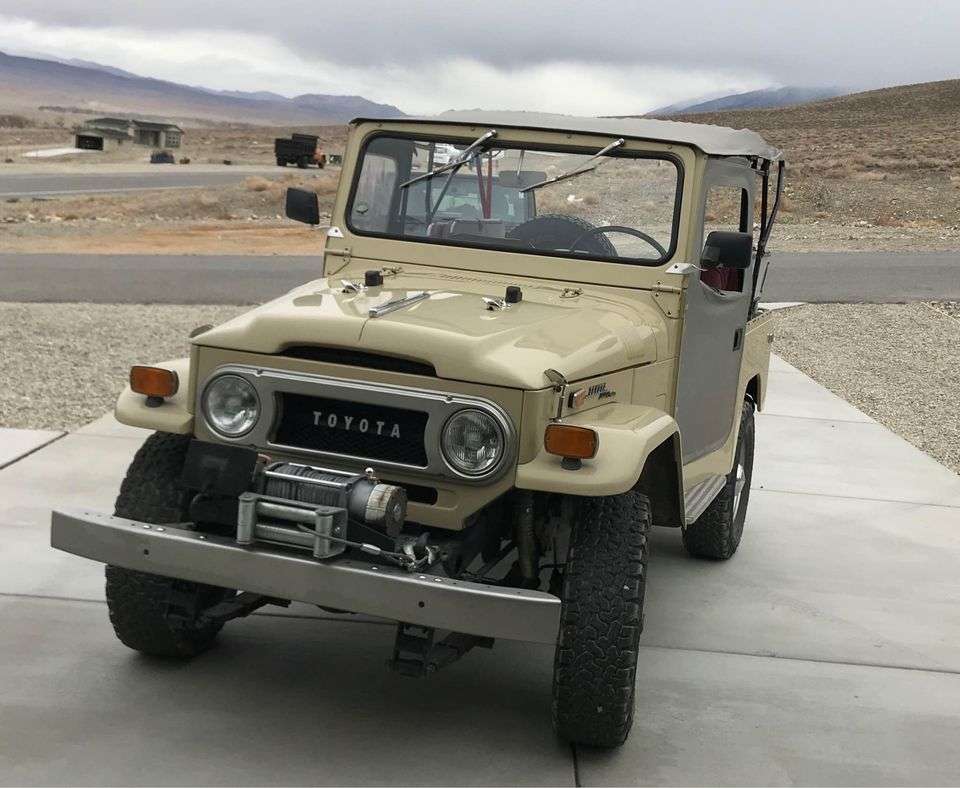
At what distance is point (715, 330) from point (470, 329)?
163cm

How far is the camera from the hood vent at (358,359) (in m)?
4.12

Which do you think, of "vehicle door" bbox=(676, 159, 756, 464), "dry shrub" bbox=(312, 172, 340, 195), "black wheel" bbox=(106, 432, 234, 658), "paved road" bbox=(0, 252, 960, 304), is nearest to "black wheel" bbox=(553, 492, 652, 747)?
"vehicle door" bbox=(676, 159, 756, 464)

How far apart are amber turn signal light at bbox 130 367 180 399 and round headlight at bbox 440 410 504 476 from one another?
101 centimetres

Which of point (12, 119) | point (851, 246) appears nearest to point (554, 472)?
point (851, 246)

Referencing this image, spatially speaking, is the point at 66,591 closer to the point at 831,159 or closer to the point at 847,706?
the point at 847,706

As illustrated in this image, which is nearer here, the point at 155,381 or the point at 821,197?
the point at 155,381

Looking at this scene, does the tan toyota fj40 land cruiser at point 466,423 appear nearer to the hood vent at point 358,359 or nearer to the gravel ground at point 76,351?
the hood vent at point 358,359

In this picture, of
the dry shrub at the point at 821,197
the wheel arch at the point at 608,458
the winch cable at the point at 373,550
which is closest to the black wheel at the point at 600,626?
the wheel arch at the point at 608,458

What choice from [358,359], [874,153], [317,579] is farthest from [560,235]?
[874,153]

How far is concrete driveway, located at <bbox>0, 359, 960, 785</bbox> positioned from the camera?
412 centimetres

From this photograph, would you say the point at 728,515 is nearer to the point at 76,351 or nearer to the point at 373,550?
the point at 373,550

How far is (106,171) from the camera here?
45.9m

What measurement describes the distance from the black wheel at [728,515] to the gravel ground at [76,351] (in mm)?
4273

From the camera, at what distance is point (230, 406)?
429 cm
